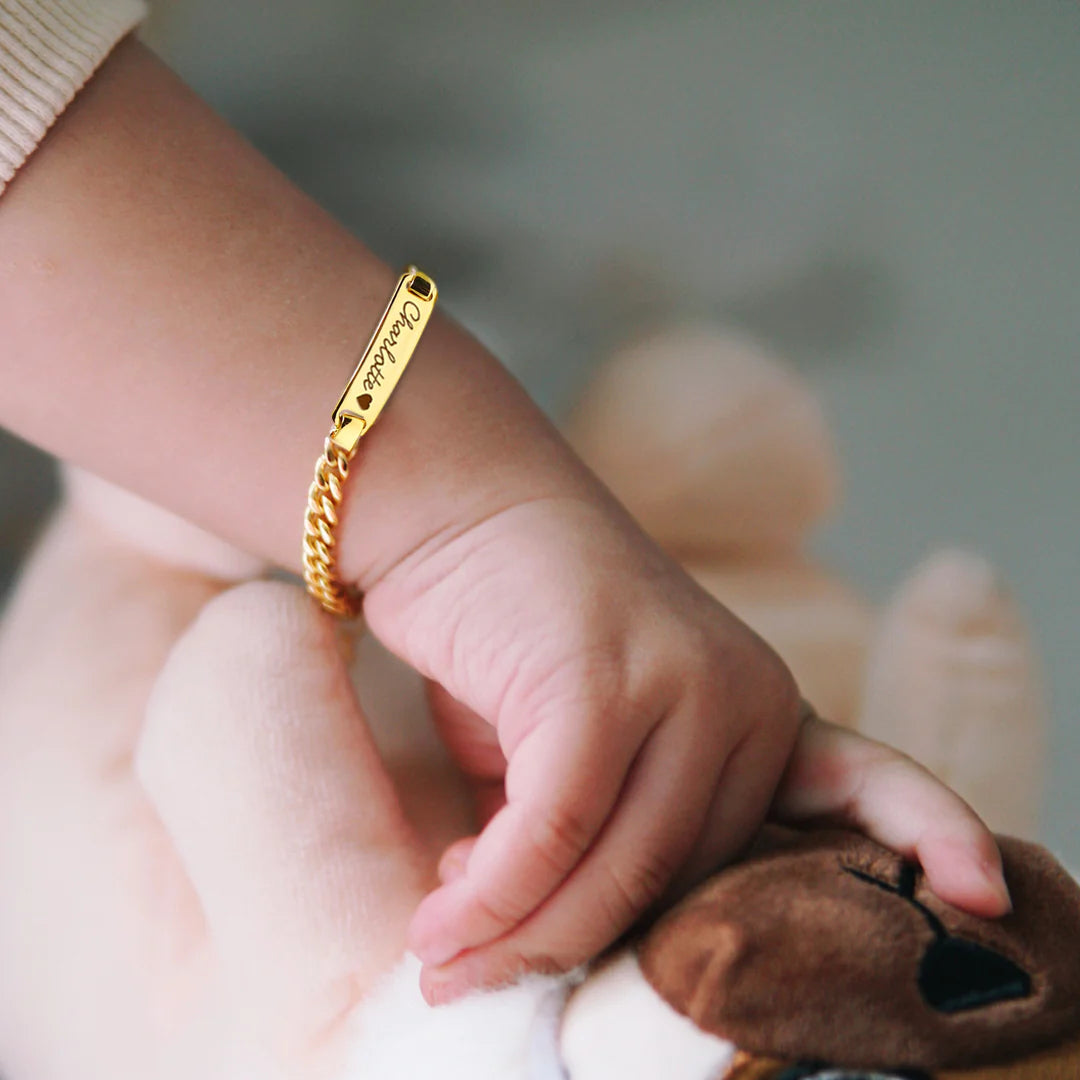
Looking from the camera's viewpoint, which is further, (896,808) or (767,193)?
(767,193)

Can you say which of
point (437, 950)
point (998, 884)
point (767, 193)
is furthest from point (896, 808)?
point (767, 193)

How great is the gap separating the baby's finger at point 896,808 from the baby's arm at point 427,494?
16 millimetres

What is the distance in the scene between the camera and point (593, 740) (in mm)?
341

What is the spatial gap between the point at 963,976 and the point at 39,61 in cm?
41

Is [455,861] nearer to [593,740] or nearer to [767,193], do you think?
[593,740]

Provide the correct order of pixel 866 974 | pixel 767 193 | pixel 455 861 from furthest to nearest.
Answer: pixel 767 193 → pixel 455 861 → pixel 866 974

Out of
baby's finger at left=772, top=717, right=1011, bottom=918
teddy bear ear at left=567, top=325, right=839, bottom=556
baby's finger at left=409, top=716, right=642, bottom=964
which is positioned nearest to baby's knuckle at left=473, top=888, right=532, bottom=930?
baby's finger at left=409, top=716, right=642, bottom=964

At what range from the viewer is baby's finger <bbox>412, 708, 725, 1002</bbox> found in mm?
332

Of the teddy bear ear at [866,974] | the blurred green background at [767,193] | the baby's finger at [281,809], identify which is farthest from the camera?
the blurred green background at [767,193]

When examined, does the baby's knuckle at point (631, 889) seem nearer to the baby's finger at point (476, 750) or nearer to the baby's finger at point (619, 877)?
the baby's finger at point (619, 877)

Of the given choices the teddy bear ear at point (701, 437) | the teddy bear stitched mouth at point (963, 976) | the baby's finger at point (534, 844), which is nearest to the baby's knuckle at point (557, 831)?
the baby's finger at point (534, 844)

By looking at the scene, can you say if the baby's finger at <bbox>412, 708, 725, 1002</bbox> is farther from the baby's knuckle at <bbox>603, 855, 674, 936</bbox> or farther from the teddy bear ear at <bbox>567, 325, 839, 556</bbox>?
the teddy bear ear at <bbox>567, 325, 839, 556</bbox>

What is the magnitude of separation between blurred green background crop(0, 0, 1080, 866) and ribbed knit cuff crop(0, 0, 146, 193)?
5.0 inches

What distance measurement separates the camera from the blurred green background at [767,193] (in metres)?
0.50
